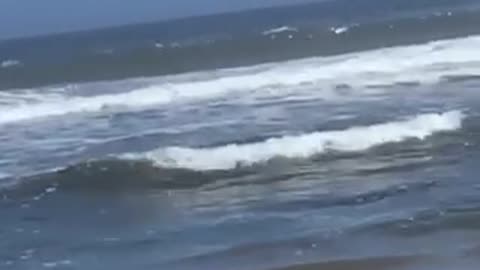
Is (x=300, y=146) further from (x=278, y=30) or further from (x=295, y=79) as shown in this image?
(x=278, y=30)

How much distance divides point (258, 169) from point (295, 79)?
1068cm

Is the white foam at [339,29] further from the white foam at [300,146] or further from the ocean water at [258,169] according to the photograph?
the white foam at [300,146]

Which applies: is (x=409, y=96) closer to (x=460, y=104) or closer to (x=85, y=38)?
(x=460, y=104)

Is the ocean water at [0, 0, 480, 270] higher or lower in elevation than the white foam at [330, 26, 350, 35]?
lower

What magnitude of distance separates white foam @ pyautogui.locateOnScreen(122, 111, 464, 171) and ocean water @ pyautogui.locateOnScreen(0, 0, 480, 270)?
0.03 metres

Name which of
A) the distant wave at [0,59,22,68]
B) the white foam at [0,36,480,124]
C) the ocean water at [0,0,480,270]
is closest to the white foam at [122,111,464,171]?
the ocean water at [0,0,480,270]

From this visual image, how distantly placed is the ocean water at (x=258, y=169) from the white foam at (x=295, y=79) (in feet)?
0.28

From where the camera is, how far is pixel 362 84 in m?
22.8

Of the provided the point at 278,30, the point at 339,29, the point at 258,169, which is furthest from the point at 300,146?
the point at 278,30

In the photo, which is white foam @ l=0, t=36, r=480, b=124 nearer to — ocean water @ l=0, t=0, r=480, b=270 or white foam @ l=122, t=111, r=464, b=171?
ocean water @ l=0, t=0, r=480, b=270

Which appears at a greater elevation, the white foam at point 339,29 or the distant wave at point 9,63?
the distant wave at point 9,63

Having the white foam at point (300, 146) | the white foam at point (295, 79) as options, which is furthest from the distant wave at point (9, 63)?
the white foam at point (300, 146)

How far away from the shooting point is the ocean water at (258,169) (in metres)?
11.1

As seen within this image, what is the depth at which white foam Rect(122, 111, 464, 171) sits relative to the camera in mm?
15461
